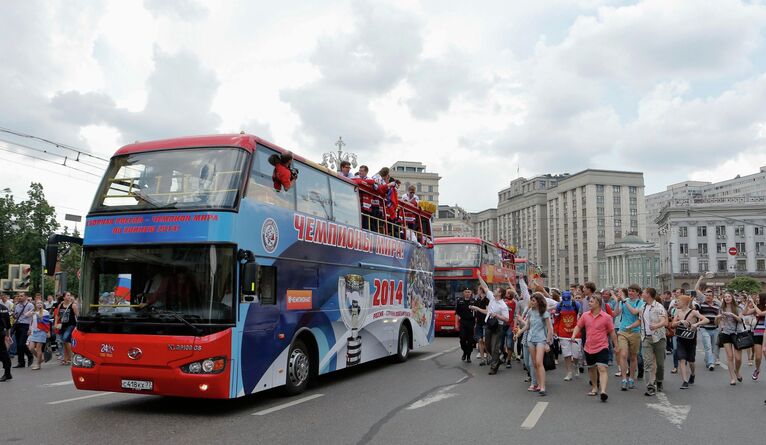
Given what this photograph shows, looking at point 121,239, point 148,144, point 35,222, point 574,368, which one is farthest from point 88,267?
point 35,222

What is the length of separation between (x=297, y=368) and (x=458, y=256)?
16.1 metres

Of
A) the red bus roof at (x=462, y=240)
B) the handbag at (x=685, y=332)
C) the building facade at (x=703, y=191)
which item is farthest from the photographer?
the building facade at (x=703, y=191)

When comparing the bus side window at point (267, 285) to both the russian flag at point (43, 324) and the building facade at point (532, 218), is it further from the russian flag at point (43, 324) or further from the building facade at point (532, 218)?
the building facade at point (532, 218)

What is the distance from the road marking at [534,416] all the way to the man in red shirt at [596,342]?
3.66ft

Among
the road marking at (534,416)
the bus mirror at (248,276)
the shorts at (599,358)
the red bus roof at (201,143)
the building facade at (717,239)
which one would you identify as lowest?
the road marking at (534,416)

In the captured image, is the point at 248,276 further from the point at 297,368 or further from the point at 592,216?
the point at 592,216

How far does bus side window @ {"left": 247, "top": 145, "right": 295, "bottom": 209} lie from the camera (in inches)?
381

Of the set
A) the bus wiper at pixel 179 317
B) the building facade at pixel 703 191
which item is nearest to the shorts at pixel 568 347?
the bus wiper at pixel 179 317

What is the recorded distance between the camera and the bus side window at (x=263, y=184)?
31.8 feet

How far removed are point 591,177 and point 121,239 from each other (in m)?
156

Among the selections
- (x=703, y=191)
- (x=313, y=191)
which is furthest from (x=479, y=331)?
(x=703, y=191)

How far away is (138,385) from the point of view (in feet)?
28.9

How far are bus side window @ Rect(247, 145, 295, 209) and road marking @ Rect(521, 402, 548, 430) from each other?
476cm

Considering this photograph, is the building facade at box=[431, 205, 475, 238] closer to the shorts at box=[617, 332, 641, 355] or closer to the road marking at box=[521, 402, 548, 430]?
the shorts at box=[617, 332, 641, 355]
